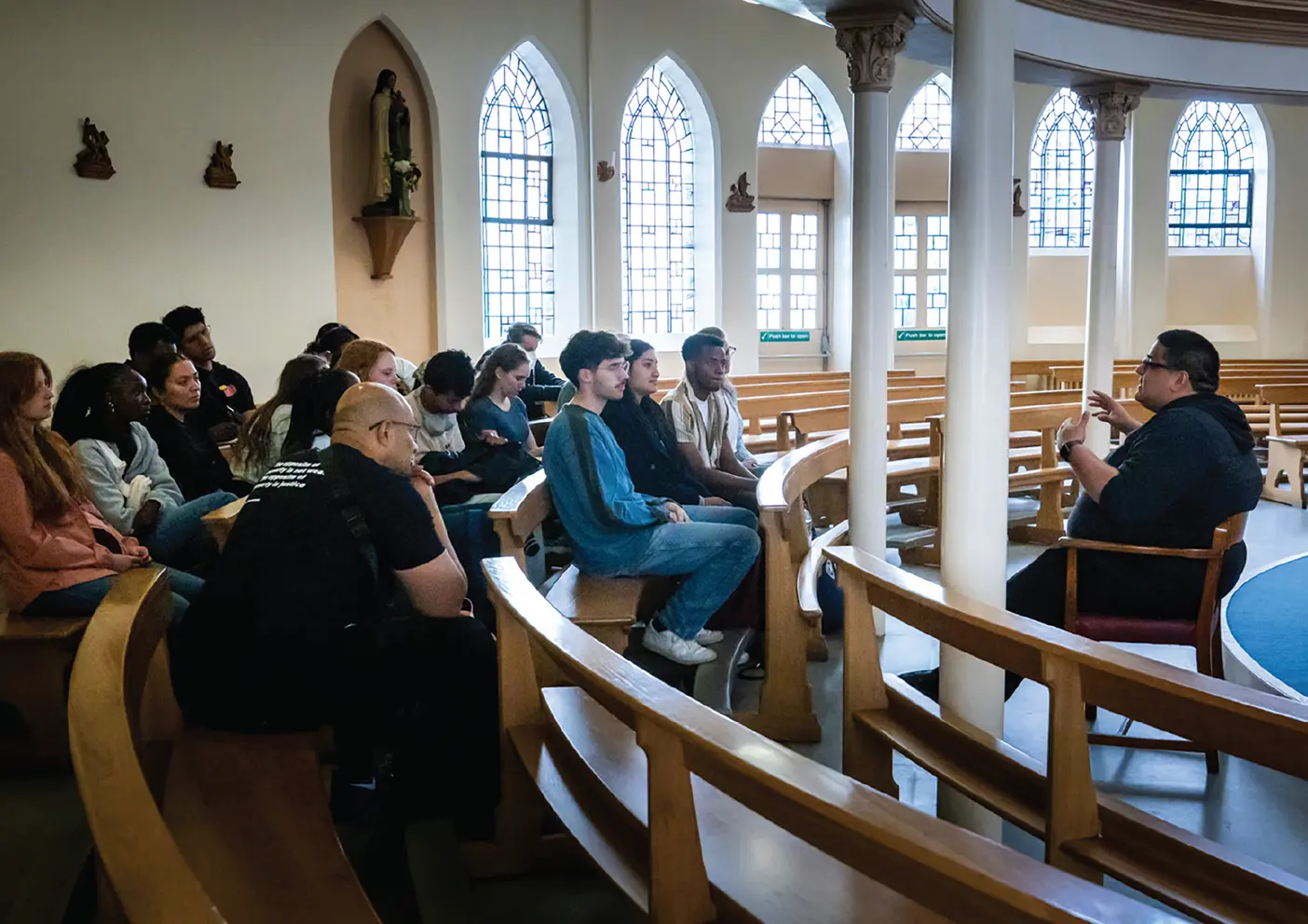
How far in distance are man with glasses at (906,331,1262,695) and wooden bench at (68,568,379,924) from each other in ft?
7.38

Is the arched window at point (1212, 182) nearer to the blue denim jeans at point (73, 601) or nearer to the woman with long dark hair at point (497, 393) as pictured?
the woman with long dark hair at point (497, 393)

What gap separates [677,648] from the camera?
175 inches

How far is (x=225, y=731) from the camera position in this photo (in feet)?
9.75

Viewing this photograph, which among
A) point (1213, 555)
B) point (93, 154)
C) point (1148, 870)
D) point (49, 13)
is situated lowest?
point (1148, 870)

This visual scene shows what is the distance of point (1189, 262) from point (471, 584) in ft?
51.5

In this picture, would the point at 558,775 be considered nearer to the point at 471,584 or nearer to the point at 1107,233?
the point at 471,584

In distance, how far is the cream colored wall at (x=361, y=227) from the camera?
1124 cm

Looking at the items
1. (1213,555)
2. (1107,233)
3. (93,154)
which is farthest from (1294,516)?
(93,154)

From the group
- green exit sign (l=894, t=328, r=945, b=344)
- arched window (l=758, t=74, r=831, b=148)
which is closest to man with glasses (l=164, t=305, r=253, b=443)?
arched window (l=758, t=74, r=831, b=148)

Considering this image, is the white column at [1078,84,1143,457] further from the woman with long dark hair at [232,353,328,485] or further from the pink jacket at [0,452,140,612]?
the pink jacket at [0,452,140,612]

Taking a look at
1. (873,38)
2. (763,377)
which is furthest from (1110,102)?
(763,377)

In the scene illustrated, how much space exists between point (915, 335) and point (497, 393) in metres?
11.6

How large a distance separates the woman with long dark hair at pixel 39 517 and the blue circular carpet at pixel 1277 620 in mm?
4139

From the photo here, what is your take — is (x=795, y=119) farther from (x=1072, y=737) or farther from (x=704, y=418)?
(x=1072, y=737)
